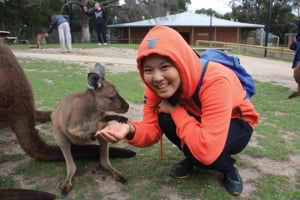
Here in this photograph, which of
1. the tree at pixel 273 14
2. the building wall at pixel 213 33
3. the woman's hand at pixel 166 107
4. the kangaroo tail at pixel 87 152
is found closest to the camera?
the woman's hand at pixel 166 107

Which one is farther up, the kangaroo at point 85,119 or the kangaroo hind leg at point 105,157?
the kangaroo at point 85,119

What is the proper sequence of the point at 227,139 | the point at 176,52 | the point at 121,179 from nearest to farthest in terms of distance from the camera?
the point at 176,52
the point at 227,139
the point at 121,179

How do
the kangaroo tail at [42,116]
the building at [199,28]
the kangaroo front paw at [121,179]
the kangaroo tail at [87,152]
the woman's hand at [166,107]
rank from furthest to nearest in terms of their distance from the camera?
1. the building at [199,28]
2. the kangaroo tail at [42,116]
3. the kangaroo tail at [87,152]
4. the kangaroo front paw at [121,179]
5. the woman's hand at [166,107]

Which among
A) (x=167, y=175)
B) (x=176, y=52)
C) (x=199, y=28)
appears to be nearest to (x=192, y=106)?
(x=176, y=52)

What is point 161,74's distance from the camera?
155 centimetres

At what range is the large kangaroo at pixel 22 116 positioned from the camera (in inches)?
80.9

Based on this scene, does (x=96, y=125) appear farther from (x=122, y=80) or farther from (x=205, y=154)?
(x=122, y=80)

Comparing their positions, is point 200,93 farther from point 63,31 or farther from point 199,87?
point 63,31

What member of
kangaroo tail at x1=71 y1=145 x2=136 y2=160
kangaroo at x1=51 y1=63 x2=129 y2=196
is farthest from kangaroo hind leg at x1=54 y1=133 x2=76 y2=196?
kangaroo tail at x1=71 y1=145 x2=136 y2=160

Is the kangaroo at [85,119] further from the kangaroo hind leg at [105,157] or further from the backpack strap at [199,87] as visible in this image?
the backpack strap at [199,87]

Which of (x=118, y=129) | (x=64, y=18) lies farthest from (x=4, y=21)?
(x=118, y=129)

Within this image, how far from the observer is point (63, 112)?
205cm

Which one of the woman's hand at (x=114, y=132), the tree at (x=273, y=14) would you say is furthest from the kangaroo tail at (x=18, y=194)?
the tree at (x=273, y=14)

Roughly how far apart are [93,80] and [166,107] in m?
0.62
